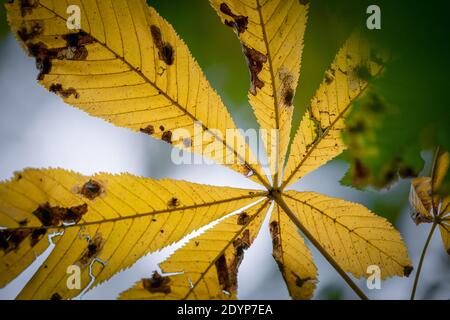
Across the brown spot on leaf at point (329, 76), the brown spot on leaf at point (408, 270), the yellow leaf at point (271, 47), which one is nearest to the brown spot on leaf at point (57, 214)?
the yellow leaf at point (271, 47)

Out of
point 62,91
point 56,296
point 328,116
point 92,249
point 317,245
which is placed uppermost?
point 328,116

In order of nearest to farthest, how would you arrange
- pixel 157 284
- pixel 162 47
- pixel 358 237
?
pixel 162 47 < pixel 157 284 < pixel 358 237

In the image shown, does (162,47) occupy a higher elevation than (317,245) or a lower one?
higher

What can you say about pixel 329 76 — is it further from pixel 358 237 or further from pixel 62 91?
pixel 62 91

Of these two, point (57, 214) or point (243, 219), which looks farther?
point (243, 219)

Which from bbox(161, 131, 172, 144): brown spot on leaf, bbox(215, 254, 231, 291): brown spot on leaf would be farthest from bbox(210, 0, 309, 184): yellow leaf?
bbox(215, 254, 231, 291): brown spot on leaf

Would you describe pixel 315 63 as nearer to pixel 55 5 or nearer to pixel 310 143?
pixel 310 143

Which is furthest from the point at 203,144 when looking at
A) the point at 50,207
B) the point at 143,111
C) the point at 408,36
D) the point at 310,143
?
the point at 408,36

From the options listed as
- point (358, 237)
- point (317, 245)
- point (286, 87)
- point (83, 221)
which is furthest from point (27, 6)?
A: point (358, 237)
